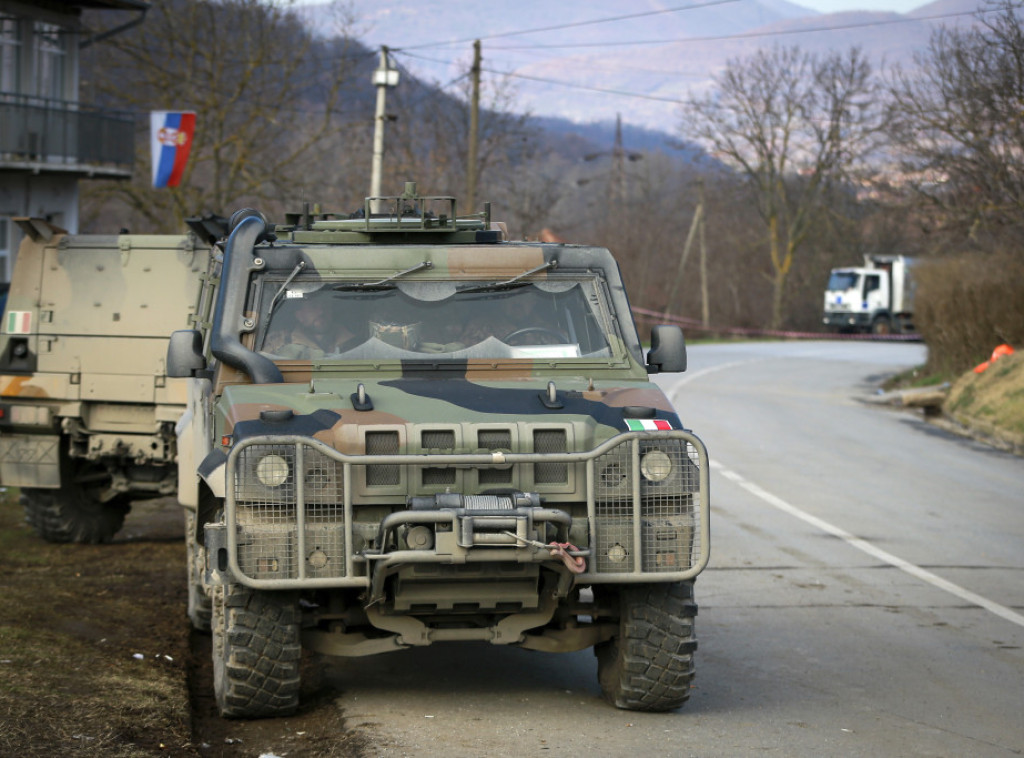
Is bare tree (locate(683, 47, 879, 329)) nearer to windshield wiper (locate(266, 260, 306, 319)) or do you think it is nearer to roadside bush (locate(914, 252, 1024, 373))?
roadside bush (locate(914, 252, 1024, 373))

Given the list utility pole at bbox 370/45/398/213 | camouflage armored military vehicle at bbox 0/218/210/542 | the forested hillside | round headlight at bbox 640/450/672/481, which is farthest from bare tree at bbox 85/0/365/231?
round headlight at bbox 640/450/672/481

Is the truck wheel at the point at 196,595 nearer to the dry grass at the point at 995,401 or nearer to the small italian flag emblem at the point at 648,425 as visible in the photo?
the small italian flag emblem at the point at 648,425

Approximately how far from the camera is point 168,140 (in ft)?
85.6

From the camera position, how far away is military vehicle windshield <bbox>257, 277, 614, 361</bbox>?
7.09 m

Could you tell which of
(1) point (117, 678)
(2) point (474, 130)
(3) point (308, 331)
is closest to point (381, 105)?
(2) point (474, 130)

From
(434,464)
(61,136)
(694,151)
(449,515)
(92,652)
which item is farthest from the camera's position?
(694,151)

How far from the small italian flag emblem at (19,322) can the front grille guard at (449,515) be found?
19.2 ft

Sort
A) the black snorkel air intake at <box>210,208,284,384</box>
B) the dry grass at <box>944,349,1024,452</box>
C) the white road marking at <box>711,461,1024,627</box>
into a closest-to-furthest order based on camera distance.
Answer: the black snorkel air intake at <box>210,208,284,384</box>, the white road marking at <box>711,461,1024,627</box>, the dry grass at <box>944,349,1024,452</box>

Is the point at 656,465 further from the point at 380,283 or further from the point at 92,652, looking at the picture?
the point at 92,652

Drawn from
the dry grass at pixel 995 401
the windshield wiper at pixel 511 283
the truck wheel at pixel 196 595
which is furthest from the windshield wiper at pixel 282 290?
the dry grass at pixel 995 401

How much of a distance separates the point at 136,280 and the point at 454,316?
4.77 metres

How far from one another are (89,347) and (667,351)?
547 cm

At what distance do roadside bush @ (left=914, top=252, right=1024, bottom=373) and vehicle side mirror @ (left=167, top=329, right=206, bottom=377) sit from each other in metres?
19.4

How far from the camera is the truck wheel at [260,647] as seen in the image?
6191 millimetres
